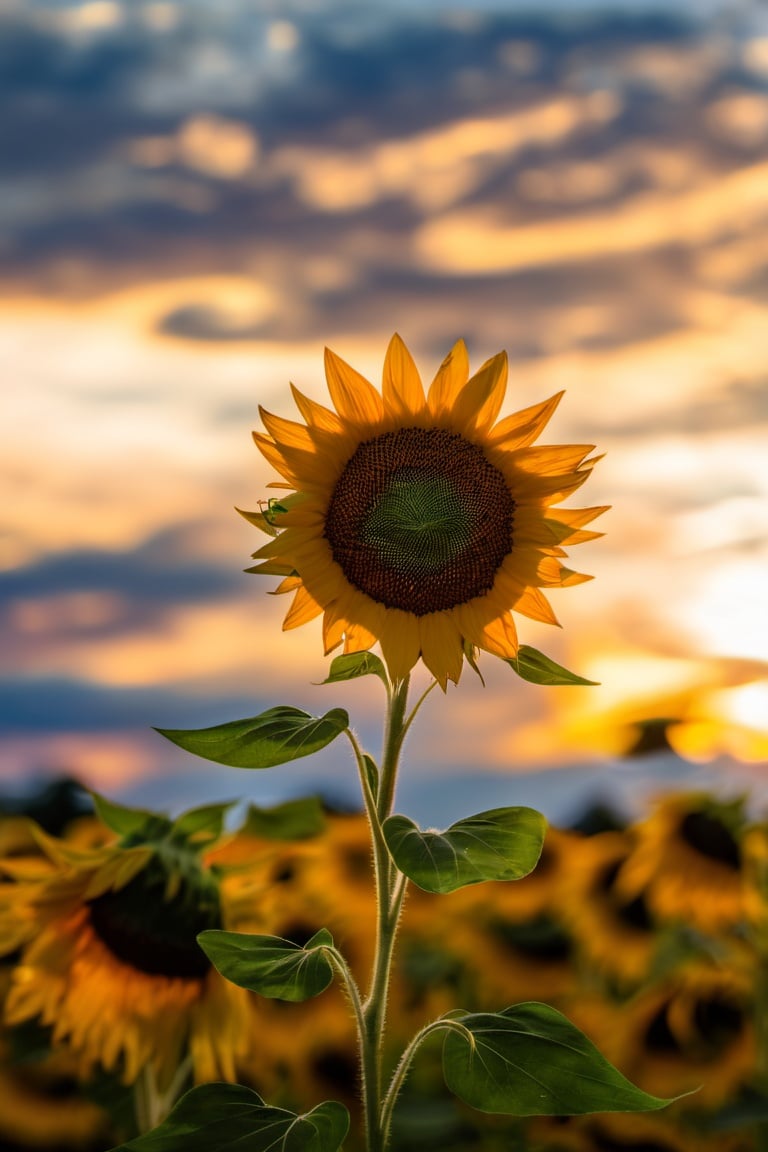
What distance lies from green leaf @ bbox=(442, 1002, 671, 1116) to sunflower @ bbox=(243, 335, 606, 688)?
0.68m

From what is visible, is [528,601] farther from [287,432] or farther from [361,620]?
→ [287,432]

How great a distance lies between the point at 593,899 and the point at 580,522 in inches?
163

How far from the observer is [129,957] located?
12.6ft

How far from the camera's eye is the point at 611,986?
6.43 meters

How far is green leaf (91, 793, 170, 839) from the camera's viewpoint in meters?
3.75

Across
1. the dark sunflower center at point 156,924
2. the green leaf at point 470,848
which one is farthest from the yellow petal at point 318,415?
the dark sunflower center at point 156,924

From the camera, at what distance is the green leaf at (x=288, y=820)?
12.2 feet

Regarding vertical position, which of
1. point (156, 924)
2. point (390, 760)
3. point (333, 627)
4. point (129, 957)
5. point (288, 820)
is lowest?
point (129, 957)

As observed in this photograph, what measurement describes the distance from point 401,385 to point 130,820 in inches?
67.7

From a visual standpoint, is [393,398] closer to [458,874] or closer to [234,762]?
[234,762]

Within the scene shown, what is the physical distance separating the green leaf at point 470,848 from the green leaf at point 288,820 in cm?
133

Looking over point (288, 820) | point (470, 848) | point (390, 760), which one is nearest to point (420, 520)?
point (390, 760)

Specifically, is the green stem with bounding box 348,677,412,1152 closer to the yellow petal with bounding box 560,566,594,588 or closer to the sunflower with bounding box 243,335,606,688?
the sunflower with bounding box 243,335,606,688

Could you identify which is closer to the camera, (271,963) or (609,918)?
(271,963)
